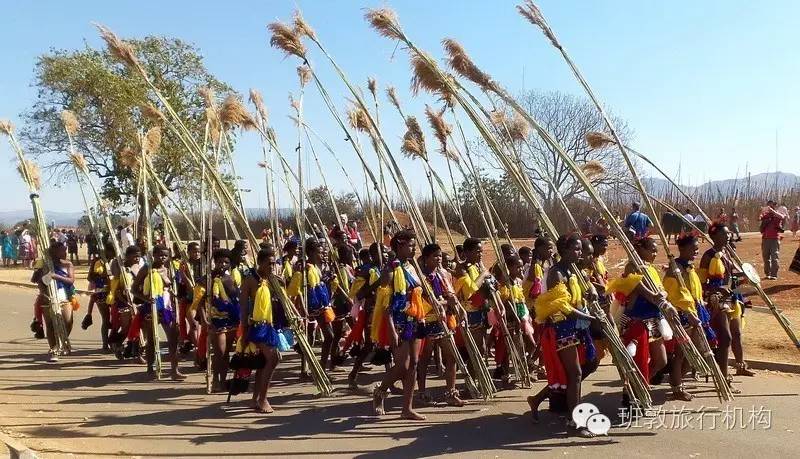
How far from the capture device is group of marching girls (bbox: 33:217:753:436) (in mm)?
5859

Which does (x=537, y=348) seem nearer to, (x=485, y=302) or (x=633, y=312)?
(x=485, y=302)

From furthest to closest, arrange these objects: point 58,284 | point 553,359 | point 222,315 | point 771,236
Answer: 1. point 771,236
2. point 58,284
3. point 222,315
4. point 553,359

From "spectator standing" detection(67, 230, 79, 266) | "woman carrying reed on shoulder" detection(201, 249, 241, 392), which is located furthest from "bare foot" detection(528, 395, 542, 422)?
"spectator standing" detection(67, 230, 79, 266)

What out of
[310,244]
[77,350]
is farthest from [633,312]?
[77,350]

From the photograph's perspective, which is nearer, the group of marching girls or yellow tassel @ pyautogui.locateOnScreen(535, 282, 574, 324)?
yellow tassel @ pyautogui.locateOnScreen(535, 282, 574, 324)

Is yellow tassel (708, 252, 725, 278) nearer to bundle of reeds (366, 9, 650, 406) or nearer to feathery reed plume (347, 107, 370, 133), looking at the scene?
bundle of reeds (366, 9, 650, 406)

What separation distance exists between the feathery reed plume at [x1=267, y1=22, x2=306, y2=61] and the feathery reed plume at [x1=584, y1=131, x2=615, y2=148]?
9.49 ft

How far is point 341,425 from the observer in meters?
6.24

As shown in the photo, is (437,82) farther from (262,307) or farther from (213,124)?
(213,124)

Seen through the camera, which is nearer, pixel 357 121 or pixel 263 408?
pixel 263 408

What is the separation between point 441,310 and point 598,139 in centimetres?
214

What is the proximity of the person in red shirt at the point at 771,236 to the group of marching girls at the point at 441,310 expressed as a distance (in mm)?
6933

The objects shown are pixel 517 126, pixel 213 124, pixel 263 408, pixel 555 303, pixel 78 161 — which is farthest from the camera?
pixel 78 161

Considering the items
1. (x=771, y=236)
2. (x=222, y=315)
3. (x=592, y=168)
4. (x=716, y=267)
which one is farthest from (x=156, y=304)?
(x=771, y=236)
